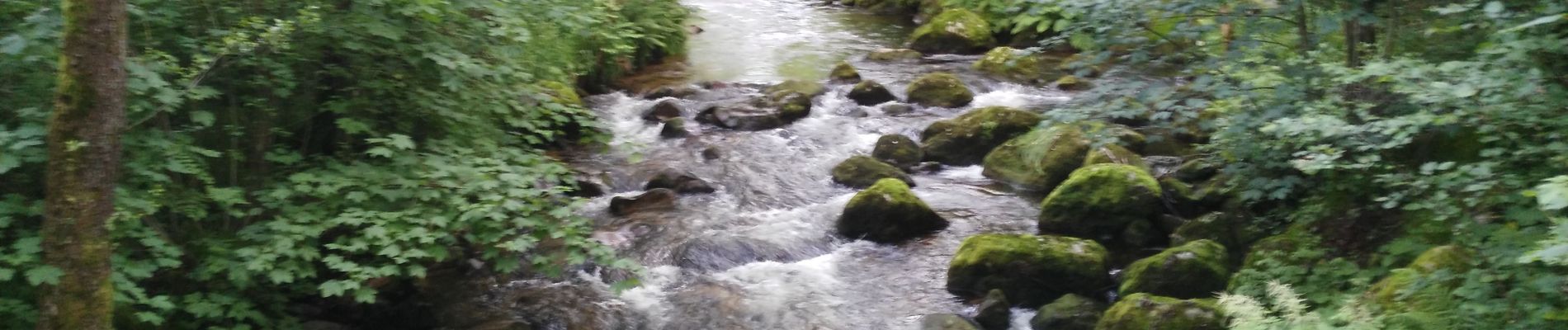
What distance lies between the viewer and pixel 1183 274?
684 cm

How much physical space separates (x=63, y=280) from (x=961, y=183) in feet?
26.0

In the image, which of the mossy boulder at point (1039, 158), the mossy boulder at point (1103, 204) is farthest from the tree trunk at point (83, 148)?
the mossy boulder at point (1039, 158)

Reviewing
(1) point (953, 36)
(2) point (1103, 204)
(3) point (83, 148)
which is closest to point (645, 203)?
(2) point (1103, 204)

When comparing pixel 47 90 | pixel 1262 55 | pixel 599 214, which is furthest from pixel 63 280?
pixel 1262 55

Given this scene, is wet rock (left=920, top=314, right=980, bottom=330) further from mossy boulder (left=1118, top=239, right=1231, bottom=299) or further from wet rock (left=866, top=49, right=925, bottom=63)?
wet rock (left=866, top=49, right=925, bottom=63)

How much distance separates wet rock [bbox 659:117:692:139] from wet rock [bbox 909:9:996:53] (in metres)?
6.63

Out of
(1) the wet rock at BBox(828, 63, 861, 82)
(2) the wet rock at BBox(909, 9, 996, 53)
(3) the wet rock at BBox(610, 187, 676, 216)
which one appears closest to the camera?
(3) the wet rock at BBox(610, 187, 676, 216)

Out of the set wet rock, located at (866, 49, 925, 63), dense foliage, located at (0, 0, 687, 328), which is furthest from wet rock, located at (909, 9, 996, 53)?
dense foliage, located at (0, 0, 687, 328)

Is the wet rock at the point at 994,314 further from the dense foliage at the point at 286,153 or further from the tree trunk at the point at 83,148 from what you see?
the tree trunk at the point at 83,148

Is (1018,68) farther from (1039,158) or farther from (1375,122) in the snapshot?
(1375,122)

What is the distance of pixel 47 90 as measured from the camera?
4.45 meters

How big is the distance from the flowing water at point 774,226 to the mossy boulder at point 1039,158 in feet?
0.73

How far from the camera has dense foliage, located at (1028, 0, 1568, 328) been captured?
15.2ft

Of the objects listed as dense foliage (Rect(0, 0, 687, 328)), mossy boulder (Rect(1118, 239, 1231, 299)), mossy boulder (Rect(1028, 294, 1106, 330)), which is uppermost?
dense foliage (Rect(0, 0, 687, 328))
